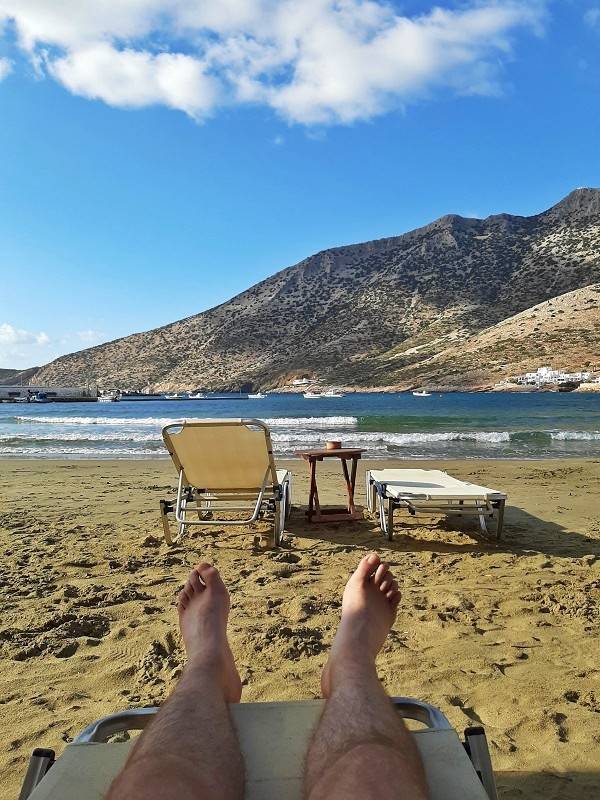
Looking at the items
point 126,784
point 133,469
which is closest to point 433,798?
point 126,784

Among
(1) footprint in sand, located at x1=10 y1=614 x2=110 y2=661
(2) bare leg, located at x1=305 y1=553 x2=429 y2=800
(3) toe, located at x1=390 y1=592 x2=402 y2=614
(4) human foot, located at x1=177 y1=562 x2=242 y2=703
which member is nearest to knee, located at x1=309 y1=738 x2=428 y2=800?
(2) bare leg, located at x1=305 y1=553 x2=429 y2=800

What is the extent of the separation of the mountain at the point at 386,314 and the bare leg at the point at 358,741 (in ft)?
163

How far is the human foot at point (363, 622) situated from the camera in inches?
57.4

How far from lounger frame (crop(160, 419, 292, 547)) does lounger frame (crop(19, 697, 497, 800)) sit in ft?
8.52

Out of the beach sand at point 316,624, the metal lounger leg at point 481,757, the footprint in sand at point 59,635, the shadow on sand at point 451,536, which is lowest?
the shadow on sand at point 451,536

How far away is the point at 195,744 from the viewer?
109 centimetres

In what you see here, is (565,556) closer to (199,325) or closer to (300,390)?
(300,390)

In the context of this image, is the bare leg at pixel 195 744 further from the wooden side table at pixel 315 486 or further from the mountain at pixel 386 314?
the mountain at pixel 386 314

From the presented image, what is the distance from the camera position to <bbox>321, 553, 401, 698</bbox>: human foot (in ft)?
4.78

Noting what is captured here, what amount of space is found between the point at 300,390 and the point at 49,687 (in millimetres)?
59284

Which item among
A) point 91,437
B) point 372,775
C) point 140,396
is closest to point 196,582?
point 372,775

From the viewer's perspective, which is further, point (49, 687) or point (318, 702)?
point (49, 687)

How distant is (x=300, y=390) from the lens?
61.4m

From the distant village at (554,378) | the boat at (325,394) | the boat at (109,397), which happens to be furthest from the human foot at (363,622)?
the boat at (109,397)
